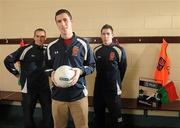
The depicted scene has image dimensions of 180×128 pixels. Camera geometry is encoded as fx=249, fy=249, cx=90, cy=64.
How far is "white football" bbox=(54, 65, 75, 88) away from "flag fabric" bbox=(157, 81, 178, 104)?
144 centimetres

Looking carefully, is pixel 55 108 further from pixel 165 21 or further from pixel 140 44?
pixel 165 21

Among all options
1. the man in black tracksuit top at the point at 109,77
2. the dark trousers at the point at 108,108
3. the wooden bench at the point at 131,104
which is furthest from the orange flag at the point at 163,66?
the dark trousers at the point at 108,108

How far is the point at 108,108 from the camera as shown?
282 centimetres

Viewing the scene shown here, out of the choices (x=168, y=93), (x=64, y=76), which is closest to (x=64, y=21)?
(x=64, y=76)

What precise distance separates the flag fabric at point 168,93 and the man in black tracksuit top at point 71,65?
1259mm

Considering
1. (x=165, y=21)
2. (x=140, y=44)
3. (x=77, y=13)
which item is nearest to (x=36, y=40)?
(x=77, y=13)

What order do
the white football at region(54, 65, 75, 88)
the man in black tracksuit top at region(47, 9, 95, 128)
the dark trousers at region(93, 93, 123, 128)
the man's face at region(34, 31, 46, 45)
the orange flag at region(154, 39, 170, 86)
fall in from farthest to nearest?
the orange flag at region(154, 39, 170, 86)
the man's face at region(34, 31, 46, 45)
the dark trousers at region(93, 93, 123, 128)
the man in black tracksuit top at region(47, 9, 95, 128)
the white football at region(54, 65, 75, 88)

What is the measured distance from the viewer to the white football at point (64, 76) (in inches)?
73.4

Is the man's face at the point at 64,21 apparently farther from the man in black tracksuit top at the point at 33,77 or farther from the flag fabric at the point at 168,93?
the flag fabric at the point at 168,93

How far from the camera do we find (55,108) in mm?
2008

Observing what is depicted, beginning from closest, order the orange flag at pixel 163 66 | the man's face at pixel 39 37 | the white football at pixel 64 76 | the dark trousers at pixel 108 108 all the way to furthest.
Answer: the white football at pixel 64 76, the dark trousers at pixel 108 108, the man's face at pixel 39 37, the orange flag at pixel 163 66

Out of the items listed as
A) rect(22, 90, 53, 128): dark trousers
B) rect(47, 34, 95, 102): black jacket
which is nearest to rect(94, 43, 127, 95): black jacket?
rect(22, 90, 53, 128): dark trousers

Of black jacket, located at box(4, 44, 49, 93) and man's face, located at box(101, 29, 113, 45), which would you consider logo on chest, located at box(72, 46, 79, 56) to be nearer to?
man's face, located at box(101, 29, 113, 45)

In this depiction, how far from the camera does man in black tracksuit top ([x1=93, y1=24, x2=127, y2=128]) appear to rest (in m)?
2.77
